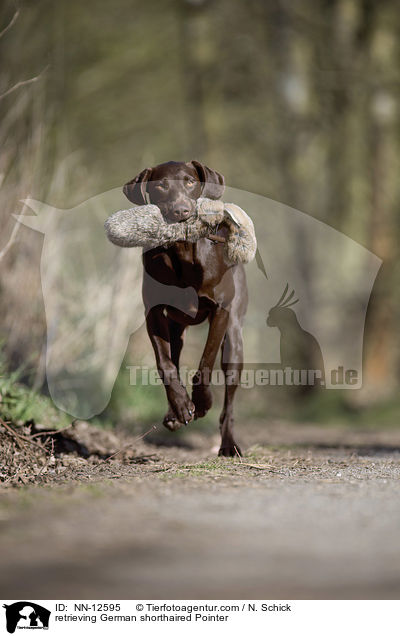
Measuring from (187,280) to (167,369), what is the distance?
0.52 metres

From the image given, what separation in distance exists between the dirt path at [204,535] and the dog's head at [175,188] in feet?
4.65

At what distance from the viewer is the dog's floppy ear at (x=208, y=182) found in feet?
14.8

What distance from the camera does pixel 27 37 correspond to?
5664 mm

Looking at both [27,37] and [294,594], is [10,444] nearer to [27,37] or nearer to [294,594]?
[294,594]

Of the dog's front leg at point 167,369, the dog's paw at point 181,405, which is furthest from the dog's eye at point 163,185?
the dog's paw at point 181,405

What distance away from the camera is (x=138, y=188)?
4.52 metres

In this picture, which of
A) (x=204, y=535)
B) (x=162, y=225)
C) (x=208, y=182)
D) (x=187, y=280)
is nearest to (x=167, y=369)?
(x=187, y=280)

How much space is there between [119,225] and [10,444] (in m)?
1.31

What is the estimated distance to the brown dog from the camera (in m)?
4.25

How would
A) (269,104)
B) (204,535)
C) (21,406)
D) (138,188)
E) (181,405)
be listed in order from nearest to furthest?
(204,535) → (181,405) → (138,188) → (21,406) → (269,104)
